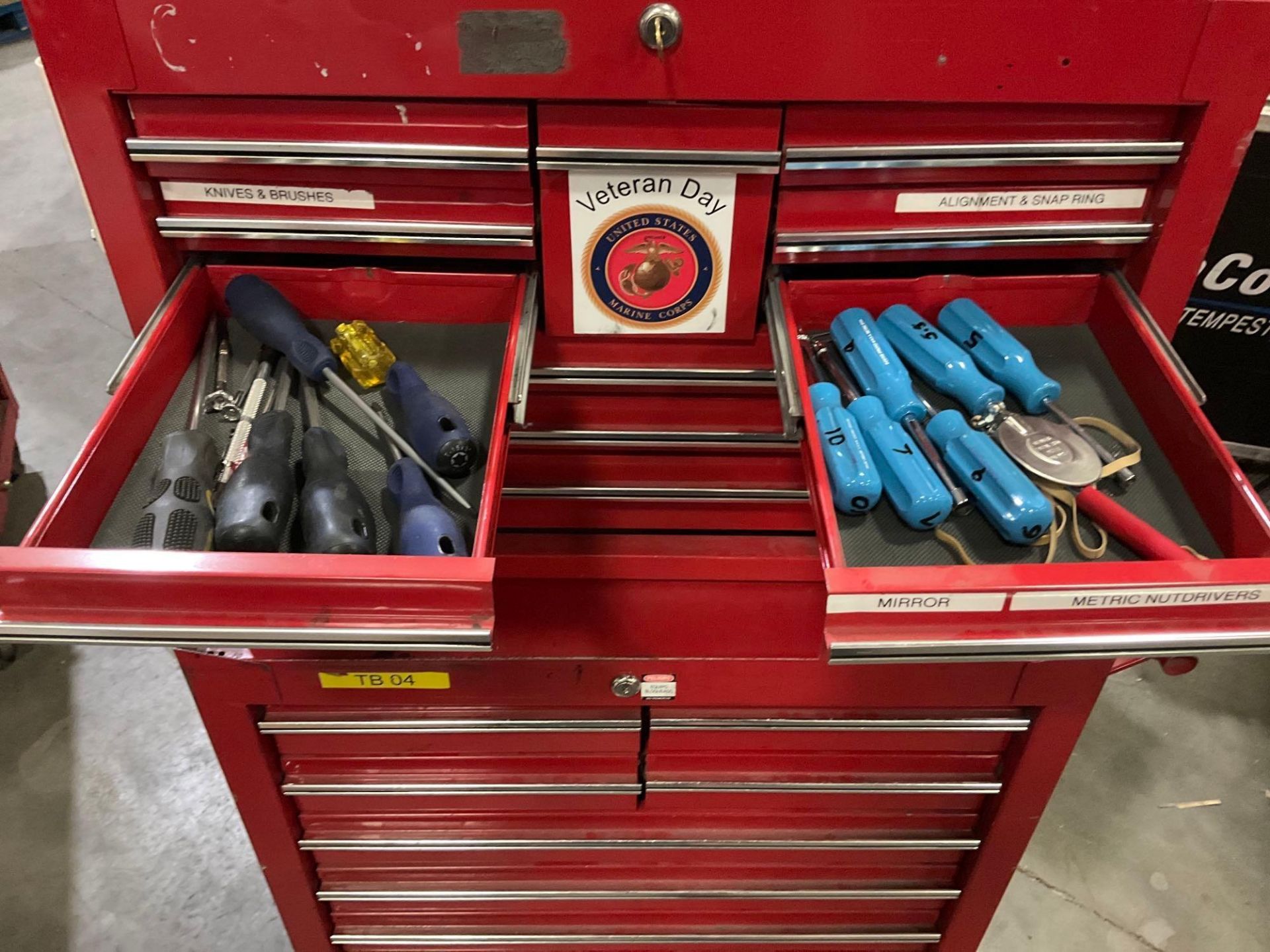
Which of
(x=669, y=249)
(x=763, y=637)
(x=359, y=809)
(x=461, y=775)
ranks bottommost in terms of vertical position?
(x=359, y=809)

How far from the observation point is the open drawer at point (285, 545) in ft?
2.39

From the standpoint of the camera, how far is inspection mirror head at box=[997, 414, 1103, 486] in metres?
0.94

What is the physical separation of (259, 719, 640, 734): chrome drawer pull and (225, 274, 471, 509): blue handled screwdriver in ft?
1.23

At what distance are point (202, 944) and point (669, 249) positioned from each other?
1.48m

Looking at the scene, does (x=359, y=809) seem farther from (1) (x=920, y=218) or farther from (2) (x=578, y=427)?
(1) (x=920, y=218)

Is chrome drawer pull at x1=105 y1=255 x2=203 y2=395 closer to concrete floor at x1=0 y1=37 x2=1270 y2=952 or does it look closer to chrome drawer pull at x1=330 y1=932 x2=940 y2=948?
chrome drawer pull at x1=330 y1=932 x2=940 y2=948

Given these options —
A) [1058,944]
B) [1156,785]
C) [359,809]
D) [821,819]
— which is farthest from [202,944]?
[1156,785]

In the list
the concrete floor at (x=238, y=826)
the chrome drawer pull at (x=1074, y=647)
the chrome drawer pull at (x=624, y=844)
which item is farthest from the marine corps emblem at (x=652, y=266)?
the concrete floor at (x=238, y=826)

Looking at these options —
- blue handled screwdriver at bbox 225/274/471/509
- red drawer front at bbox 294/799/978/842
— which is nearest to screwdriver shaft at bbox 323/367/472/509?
blue handled screwdriver at bbox 225/274/471/509

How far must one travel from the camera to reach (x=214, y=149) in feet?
3.12

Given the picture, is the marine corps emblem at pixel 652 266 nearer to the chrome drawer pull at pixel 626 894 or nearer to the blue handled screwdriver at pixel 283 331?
the blue handled screwdriver at pixel 283 331

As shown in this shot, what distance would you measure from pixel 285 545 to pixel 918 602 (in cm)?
55

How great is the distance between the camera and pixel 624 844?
4.35 feet

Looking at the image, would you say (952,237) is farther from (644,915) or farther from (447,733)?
(644,915)
